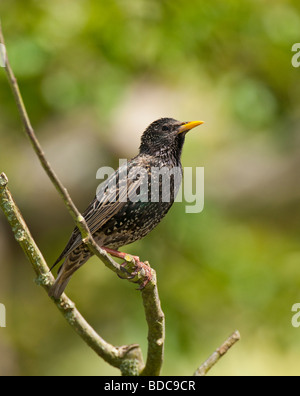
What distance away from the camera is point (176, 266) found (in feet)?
23.1

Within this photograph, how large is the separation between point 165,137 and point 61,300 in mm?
1491

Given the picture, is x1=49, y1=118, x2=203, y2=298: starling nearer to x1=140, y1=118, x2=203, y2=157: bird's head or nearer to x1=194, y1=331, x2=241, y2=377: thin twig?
x1=140, y1=118, x2=203, y2=157: bird's head

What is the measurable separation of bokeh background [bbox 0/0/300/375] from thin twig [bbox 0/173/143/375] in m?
1.90

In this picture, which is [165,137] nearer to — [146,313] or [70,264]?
[70,264]

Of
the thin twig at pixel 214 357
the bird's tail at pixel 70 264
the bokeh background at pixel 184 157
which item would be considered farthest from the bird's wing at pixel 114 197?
the bokeh background at pixel 184 157

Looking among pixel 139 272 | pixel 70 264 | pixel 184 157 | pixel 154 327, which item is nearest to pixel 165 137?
pixel 70 264

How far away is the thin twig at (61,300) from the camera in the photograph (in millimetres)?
3605

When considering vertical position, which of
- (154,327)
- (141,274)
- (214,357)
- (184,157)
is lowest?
(214,357)

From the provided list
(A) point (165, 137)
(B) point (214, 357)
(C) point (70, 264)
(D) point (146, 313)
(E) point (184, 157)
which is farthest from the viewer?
(E) point (184, 157)

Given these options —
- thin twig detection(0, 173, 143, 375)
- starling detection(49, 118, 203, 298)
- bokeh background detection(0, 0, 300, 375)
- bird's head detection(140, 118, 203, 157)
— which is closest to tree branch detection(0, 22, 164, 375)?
thin twig detection(0, 173, 143, 375)

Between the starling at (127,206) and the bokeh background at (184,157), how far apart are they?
1.99 meters

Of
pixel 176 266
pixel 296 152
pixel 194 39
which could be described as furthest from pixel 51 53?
pixel 296 152

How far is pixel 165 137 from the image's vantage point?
15.9 feet

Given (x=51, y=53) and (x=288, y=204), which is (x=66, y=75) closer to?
(x=51, y=53)
